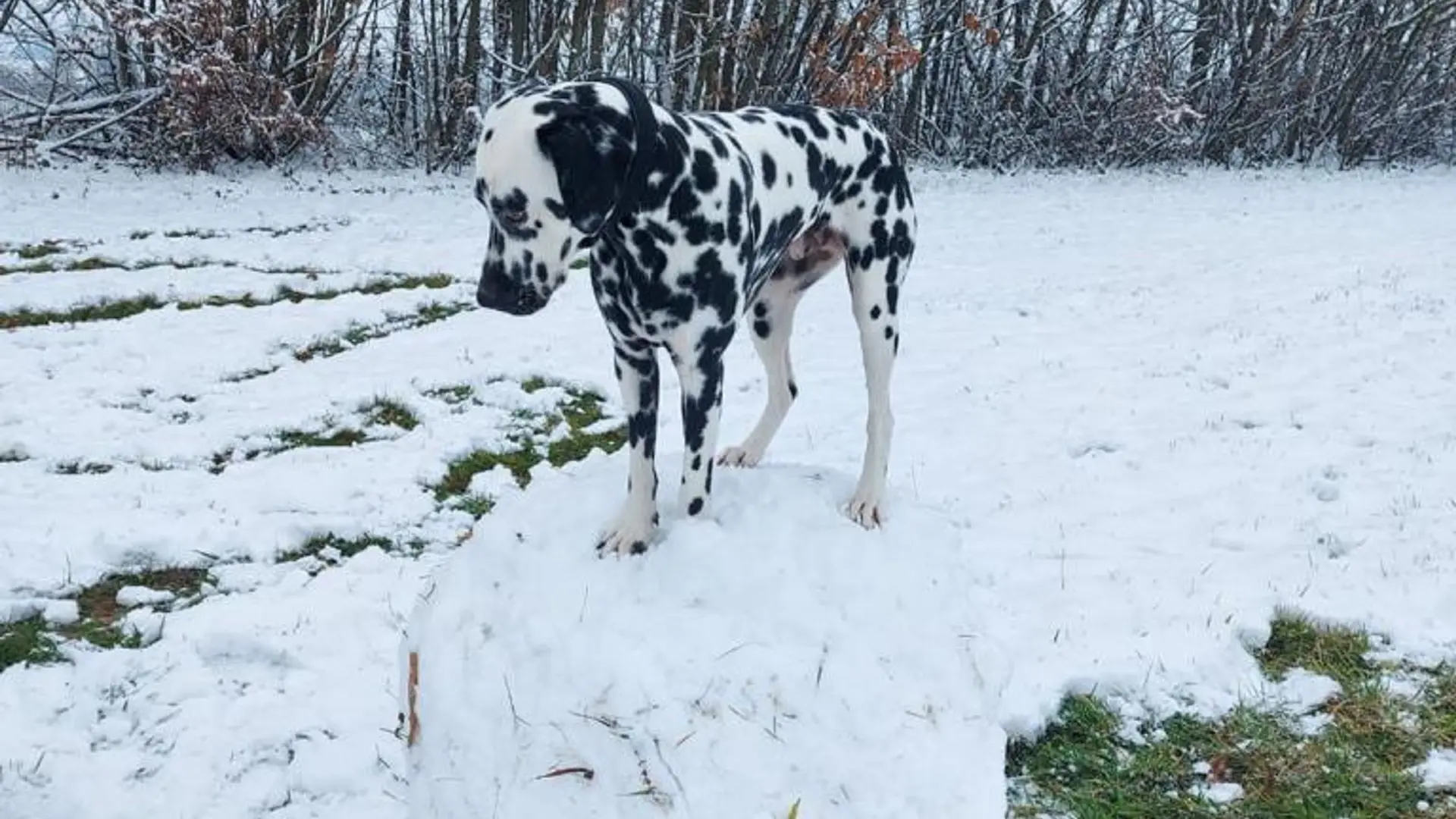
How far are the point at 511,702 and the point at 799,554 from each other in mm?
1036

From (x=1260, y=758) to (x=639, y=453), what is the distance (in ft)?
7.31

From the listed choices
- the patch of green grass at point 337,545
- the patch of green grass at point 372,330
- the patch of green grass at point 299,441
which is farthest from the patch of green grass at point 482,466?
the patch of green grass at point 372,330

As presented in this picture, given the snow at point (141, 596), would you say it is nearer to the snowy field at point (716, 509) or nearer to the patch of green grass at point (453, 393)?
the snowy field at point (716, 509)

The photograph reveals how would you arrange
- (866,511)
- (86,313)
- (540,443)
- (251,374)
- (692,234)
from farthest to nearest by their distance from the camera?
(86,313)
(251,374)
(540,443)
(866,511)
(692,234)

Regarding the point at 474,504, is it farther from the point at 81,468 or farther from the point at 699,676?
the point at 699,676

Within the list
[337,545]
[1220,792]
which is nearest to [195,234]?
[337,545]

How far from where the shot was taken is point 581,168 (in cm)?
281

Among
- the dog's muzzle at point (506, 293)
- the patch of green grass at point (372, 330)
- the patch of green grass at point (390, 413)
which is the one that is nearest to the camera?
the dog's muzzle at point (506, 293)

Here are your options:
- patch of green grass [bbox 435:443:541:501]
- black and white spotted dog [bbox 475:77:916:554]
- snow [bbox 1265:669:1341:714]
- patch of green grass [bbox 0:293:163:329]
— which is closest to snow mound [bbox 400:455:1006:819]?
black and white spotted dog [bbox 475:77:916:554]

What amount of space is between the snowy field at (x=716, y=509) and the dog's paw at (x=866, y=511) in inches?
3.3

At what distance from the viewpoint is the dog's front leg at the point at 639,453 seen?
11.5 feet

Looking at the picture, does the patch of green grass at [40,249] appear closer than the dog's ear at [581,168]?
No

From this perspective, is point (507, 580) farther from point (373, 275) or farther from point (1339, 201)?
point (1339, 201)

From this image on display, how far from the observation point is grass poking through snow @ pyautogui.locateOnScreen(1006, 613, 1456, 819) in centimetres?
327
